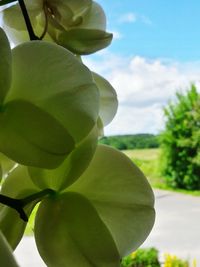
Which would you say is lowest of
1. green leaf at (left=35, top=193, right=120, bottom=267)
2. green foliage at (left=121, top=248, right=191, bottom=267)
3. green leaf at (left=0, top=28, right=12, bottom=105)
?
green foliage at (left=121, top=248, right=191, bottom=267)

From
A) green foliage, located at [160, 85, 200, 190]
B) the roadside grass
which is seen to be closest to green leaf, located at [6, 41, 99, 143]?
green foliage, located at [160, 85, 200, 190]

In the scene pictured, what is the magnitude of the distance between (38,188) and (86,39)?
0.22 ft

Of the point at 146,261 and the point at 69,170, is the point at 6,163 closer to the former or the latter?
the point at 69,170

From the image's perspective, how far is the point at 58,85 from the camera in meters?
0.13

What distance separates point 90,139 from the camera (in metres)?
0.14

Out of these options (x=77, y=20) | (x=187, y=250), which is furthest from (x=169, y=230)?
(x=77, y=20)

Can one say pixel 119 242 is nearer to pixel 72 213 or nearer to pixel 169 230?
pixel 72 213

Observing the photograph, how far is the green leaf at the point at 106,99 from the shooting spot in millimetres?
198

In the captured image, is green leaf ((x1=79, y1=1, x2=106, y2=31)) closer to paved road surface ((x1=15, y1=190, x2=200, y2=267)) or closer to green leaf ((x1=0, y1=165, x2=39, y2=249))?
green leaf ((x1=0, y1=165, x2=39, y2=249))

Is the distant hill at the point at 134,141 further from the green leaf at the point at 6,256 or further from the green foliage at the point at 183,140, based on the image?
the green leaf at the point at 6,256

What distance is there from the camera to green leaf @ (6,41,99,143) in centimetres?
13

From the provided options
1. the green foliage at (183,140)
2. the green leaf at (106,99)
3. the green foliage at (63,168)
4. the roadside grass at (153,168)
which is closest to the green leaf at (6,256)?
the green foliage at (63,168)

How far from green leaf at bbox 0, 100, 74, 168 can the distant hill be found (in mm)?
4916

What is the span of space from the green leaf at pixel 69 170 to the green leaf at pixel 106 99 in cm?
6
